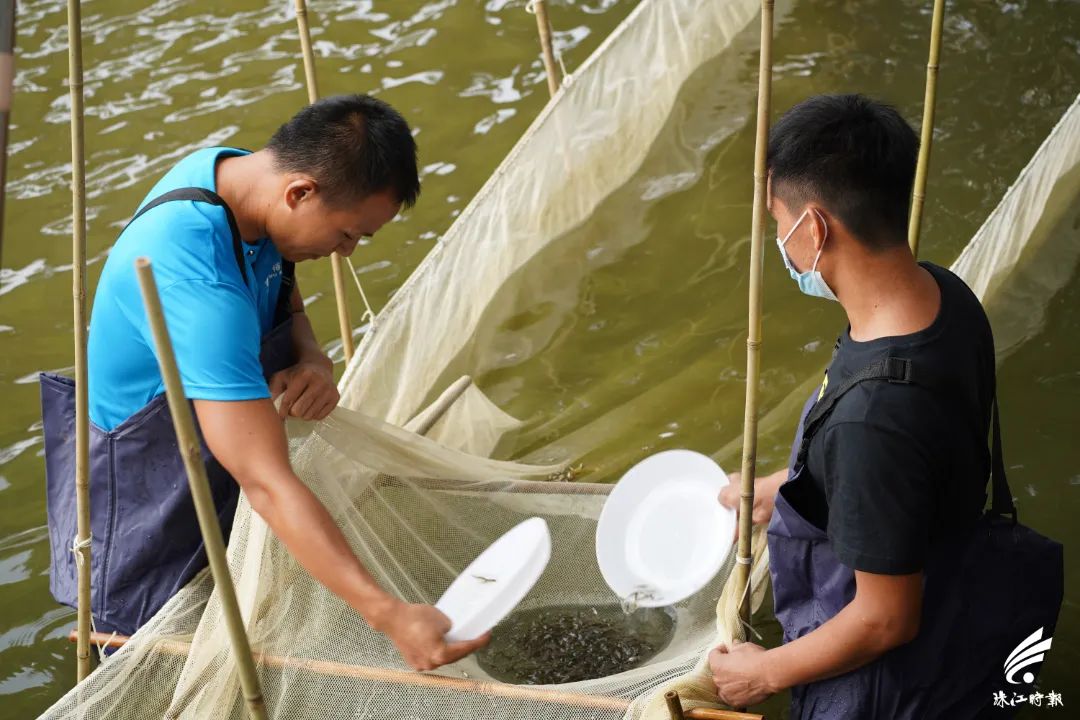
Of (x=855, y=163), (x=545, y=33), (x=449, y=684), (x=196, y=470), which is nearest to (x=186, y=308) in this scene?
(x=196, y=470)

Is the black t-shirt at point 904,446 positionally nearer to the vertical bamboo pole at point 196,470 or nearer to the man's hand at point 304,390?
the vertical bamboo pole at point 196,470

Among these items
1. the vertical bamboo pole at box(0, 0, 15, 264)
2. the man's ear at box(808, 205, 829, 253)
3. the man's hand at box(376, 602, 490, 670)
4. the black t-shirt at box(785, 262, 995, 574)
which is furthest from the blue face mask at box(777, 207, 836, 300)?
the vertical bamboo pole at box(0, 0, 15, 264)

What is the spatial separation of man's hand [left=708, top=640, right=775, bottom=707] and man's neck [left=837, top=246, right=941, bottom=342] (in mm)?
600

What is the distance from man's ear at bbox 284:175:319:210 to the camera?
6.88ft

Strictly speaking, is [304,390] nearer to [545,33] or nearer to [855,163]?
[855,163]

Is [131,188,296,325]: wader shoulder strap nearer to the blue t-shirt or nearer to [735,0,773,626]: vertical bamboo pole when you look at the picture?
→ the blue t-shirt

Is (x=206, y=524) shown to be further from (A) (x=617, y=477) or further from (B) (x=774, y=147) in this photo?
(A) (x=617, y=477)

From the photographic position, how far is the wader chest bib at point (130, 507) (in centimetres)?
220

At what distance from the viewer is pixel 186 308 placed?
1.93 meters

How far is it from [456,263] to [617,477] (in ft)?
2.71

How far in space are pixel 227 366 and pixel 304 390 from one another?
0.40 m

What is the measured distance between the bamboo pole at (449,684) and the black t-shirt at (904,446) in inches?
17.4

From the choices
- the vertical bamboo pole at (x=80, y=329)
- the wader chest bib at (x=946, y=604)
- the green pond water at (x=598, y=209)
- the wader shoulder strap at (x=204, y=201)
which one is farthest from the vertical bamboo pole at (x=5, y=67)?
the green pond water at (x=598, y=209)

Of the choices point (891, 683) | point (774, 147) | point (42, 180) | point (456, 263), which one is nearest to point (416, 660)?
point (891, 683)
